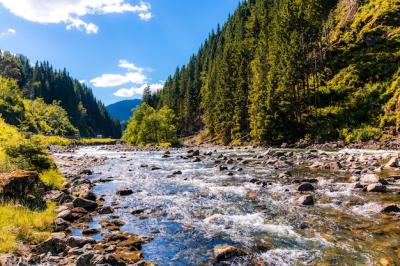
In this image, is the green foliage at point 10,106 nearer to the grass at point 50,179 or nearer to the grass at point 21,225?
the grass at point 50,179

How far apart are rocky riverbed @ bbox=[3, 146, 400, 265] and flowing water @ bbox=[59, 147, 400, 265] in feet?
0.13

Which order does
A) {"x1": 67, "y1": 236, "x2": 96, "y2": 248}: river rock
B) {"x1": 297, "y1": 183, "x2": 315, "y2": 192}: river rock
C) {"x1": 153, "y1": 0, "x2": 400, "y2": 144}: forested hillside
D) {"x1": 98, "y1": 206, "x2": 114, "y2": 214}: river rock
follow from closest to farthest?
{"x1": 67, "y1": 236, "x2": 96, "y2": 248}: river rock, {"x1": 98, "y1": 206, "x2": 114, "y2": 214}: river rock, {"x1": 297, "y1": 183, "x2": 315, "y2": 192}: river rock, {"x1": 153, "y1": 0, "x2": 400, "y2": 144}: forested hillside

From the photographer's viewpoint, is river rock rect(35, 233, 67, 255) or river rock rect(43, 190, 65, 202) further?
river rock rect(43, 190, 65, 202)

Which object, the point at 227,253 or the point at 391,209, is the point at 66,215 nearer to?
the point at 227,253

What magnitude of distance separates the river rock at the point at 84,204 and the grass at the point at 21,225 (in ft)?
9.14

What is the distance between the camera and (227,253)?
12.8 m

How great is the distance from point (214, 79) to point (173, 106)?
39787 millimetres

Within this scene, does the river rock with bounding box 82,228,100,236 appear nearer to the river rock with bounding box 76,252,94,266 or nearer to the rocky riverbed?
the rocky riverbed

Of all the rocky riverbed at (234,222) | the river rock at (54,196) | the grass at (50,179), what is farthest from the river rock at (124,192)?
the river rock at (54,196)

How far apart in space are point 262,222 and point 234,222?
51.4 inches

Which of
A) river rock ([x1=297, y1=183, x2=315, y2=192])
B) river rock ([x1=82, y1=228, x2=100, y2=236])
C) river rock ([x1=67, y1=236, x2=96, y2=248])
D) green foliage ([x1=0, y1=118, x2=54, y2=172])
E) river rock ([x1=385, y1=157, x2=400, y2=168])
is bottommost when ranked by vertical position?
river rock ([x1=82, y1=228, x2=100, y2=236])

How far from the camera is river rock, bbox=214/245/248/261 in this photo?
41.6 ft

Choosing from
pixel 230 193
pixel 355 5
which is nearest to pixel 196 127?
pixel 355 5

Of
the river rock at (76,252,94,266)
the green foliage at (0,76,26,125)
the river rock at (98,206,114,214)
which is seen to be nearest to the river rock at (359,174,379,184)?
the river rock at (98,206,114,214)
